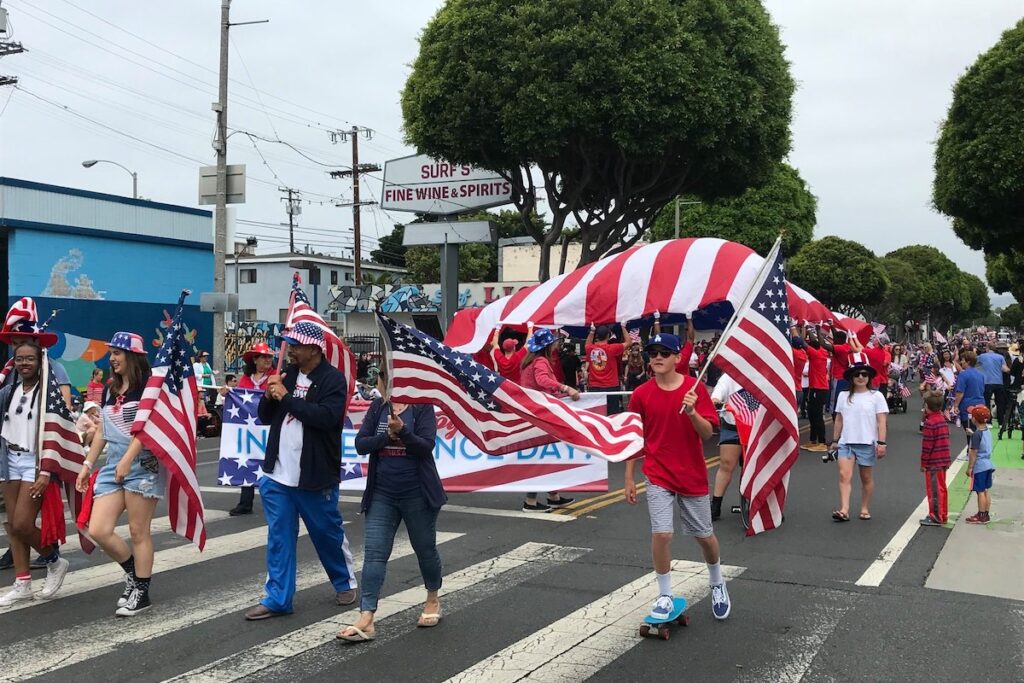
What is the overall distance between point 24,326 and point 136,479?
4.84 feet

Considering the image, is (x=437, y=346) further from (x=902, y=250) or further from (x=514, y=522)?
(x=902, y=250)

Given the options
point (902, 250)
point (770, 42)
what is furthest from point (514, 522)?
point (902, 250)

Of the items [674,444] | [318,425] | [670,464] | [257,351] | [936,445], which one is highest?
[257,351]

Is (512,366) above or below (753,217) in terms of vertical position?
below

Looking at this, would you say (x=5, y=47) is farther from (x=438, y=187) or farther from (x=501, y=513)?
(x=501, y=513)

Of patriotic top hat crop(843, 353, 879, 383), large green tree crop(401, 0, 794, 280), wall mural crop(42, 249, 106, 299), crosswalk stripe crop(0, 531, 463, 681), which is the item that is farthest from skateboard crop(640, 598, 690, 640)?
wall mural crop(42, 249, 106, 299)

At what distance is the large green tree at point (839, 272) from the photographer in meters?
55.5

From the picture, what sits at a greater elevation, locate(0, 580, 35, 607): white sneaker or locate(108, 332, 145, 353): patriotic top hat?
locate(108, 332, 145, 353): patriotic top hat

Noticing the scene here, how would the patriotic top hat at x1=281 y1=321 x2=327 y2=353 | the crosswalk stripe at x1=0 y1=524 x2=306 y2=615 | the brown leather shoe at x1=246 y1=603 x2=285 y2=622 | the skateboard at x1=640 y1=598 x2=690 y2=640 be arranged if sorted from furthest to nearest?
the crosswalk stripe at x1=0 y1=524 x2=306 y2=615
the brown leather shoe at x1=246 y1=603 x2=285 y2=622
the patriotic top hat at x1=281 y1=321 x2=327 y2=353
the skateboard at x1=640 y1=598 x2=690 y2=640

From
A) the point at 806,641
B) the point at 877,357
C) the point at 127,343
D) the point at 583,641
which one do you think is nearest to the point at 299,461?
the point at 127,343

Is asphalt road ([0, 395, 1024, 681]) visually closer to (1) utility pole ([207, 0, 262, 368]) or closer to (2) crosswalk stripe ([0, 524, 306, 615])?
(2) crosswalk stripe ([0, 524, 306, 615])

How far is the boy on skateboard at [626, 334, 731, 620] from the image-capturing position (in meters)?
5.94

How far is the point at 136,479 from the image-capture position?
21.3ft

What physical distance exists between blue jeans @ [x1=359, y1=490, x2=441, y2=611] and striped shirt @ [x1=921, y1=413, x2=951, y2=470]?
541cm
